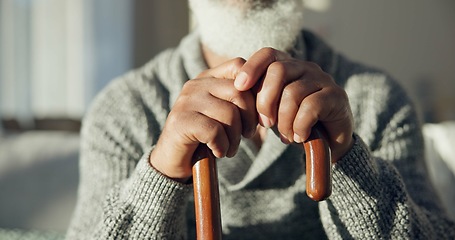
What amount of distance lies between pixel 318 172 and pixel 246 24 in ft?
0.90

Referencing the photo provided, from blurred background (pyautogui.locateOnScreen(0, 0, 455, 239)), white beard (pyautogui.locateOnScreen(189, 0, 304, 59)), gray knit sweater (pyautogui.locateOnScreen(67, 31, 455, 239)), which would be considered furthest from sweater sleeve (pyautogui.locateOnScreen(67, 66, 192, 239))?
blurred background (pyautogui.locateOnScreen(0, 0, 455, 239))

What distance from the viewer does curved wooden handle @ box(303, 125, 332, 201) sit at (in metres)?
0.47

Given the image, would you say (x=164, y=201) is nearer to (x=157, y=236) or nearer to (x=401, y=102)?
(x=157, y=236)

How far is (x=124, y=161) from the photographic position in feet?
2.50

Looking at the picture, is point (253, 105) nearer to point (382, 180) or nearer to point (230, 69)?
point (230, 69)

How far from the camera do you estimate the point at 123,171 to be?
756 mm

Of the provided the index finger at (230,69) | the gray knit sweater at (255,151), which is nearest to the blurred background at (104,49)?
the gray knit sweater at (255,151)

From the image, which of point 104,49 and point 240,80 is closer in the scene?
point 240,80

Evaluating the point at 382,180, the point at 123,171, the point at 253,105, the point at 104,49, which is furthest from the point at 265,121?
the point at 104,49

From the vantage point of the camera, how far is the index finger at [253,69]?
50cm

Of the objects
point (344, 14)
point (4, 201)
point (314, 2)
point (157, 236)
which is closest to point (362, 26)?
point (344, 14)

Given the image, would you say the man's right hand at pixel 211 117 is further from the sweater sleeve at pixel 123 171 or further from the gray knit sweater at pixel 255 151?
the gray knit sweater at pixel 255 151

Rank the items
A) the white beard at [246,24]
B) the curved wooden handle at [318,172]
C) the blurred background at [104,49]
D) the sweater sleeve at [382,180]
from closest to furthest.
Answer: the curved wooden handle at [318,172]
the sweater sleeve at [382,180]
the white beard at [246,24]
the blurred background at [104,49]

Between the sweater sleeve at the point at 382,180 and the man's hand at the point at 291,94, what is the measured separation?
0.25 feet
